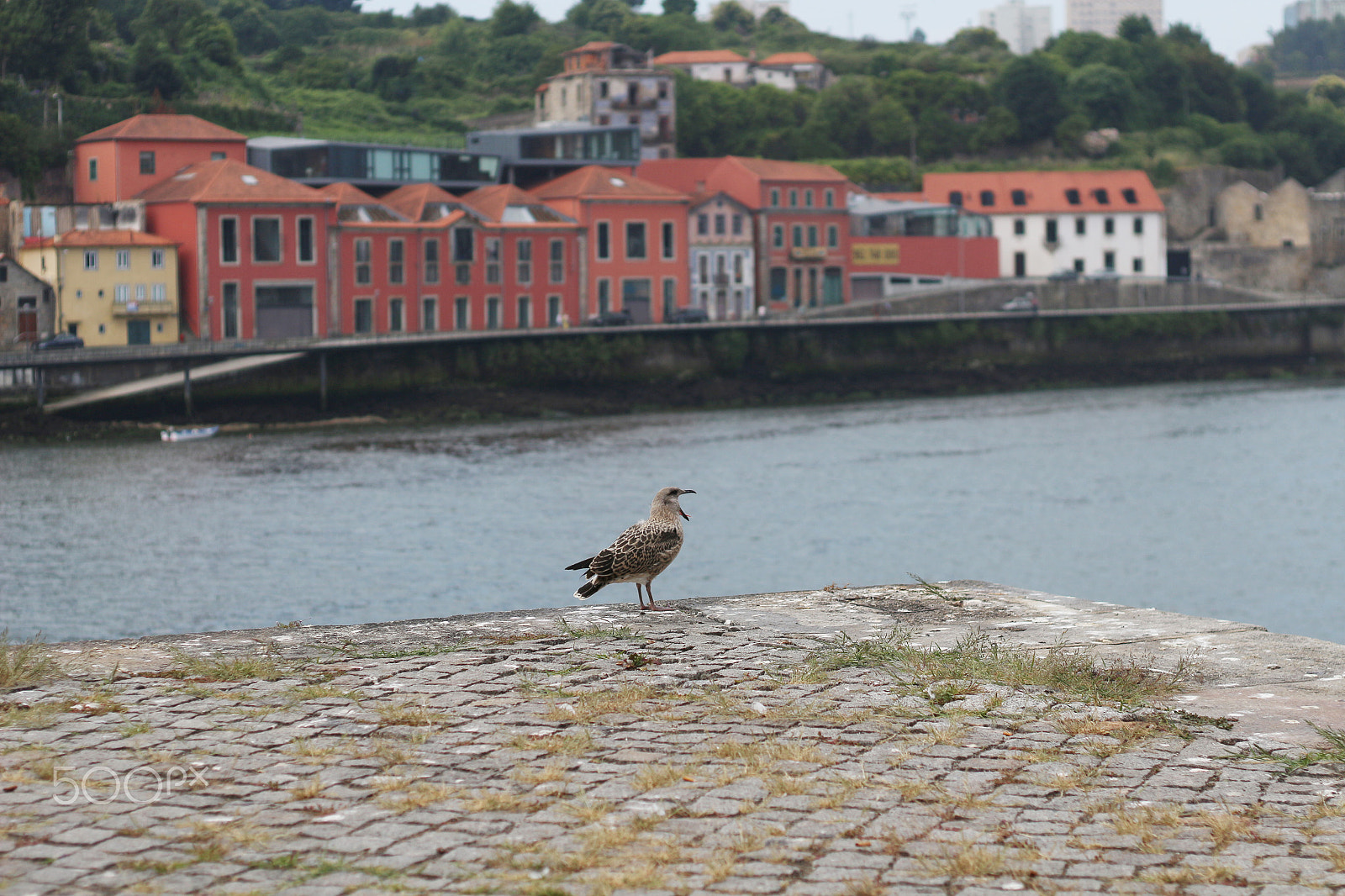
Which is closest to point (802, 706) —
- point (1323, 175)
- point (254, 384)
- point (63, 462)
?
point (63, 462)

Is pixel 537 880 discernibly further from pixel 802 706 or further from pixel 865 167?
pixel 865 167

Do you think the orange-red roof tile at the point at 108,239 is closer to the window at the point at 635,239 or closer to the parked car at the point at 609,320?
the parked car at the point at 609,320

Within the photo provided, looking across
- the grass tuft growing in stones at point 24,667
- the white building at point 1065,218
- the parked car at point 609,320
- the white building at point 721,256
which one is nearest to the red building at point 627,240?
the white building at point 721,256

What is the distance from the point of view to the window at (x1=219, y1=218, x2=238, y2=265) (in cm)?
6053

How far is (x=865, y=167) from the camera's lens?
103 meters

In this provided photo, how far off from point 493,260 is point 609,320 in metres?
5.47

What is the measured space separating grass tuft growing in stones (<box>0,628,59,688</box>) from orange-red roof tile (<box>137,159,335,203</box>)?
53.7 meters

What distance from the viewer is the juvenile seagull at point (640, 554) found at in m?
10.2

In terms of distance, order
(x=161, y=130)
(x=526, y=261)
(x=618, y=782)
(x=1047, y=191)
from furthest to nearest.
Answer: (x=1047, y=191), (x=526, y=261), (x=161, y=130), (x=618, y=782)

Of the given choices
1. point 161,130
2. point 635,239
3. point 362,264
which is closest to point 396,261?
point 362,264

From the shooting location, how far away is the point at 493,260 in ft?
224

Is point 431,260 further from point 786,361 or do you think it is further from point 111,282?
point 786,361

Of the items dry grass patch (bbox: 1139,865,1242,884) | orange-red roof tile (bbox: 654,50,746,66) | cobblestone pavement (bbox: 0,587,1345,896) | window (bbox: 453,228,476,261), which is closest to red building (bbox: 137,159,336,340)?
window (bbox: 453,228,476,261)

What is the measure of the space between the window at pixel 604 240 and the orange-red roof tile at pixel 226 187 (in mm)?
12658
